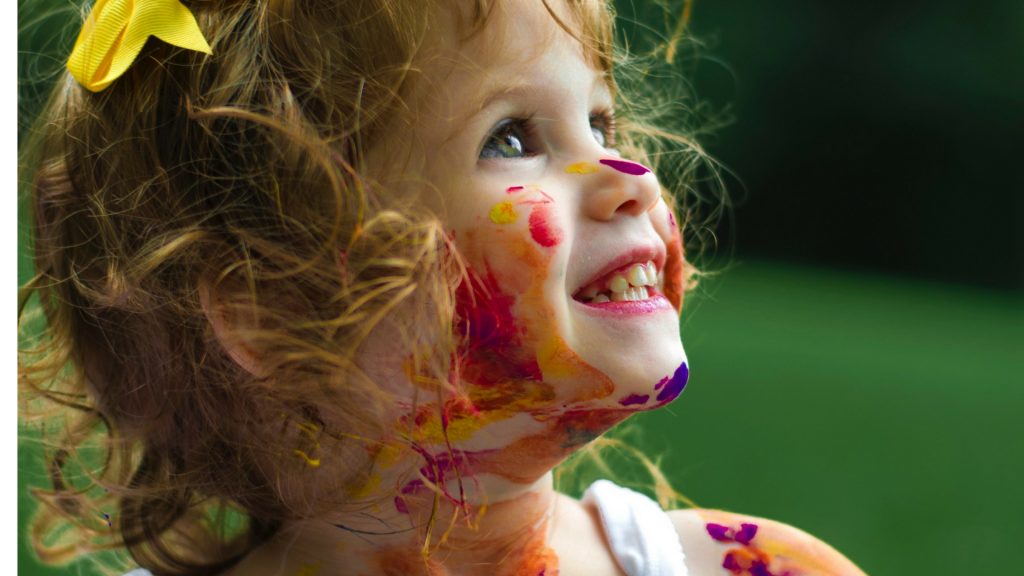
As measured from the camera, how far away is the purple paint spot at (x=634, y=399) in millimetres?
952

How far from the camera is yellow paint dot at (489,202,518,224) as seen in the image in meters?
0.93

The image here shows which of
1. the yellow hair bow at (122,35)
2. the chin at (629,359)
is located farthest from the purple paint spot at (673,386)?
the yellow hair bow at (122,35)

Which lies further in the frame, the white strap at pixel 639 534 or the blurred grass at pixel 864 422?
the blurred grass at pixel 864 422

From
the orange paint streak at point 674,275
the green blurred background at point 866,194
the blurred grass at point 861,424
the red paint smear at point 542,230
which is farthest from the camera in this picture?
the green blurred background at point 866,194

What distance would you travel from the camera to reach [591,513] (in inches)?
47.4

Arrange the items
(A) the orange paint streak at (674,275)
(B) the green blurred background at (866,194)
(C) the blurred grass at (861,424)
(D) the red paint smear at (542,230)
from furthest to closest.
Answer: (B) the green blurred background at (866,194) → (C) the blurred grass at (861,424) → (A) the orange paint streak at (674,275) → (D) the red paint smear at (542,230)

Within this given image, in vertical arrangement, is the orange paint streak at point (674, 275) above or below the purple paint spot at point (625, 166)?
below

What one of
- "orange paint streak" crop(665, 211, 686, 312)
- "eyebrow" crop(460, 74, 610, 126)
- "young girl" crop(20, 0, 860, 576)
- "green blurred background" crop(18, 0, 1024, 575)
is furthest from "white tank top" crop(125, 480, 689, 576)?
"green blurred background" crop(18, 0, 1024, 575)

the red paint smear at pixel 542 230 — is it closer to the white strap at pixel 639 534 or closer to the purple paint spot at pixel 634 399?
the purple paint spot at pixel 634 399

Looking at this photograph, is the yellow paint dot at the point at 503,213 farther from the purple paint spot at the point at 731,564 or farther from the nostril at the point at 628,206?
the purple paint spot at the point at 731,564

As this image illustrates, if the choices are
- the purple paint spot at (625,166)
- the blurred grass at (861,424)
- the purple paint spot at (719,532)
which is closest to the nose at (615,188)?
the purple paint spot at (625,166)

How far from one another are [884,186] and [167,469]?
119 inches

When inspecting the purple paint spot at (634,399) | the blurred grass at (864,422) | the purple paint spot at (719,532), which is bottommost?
the blurred grass at (864,422)

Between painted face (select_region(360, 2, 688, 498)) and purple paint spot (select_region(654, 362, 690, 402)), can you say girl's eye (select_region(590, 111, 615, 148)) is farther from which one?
purple paint spot (select_region(654, 362, 690, 402))
